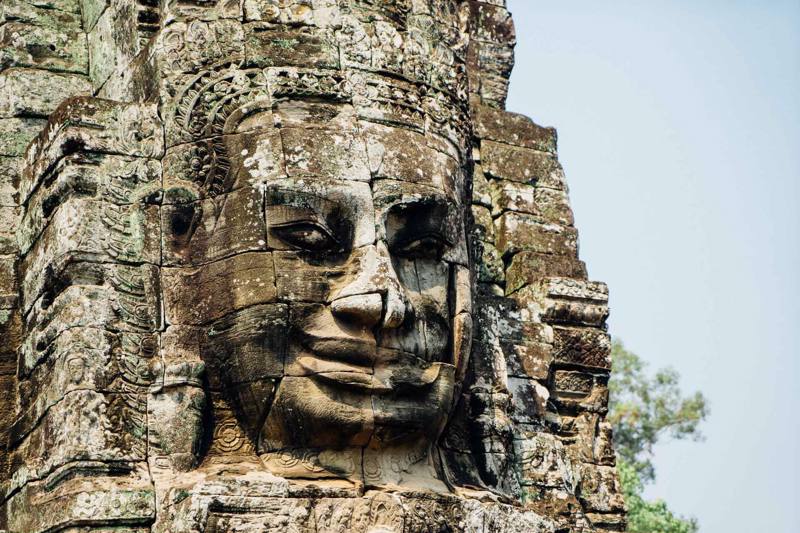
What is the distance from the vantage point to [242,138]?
10.9 metres

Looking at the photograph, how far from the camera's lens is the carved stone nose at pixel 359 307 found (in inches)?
409

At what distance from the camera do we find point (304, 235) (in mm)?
10578

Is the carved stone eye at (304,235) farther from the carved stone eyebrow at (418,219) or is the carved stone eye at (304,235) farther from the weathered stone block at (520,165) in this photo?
the weathered stone block at (520,165)

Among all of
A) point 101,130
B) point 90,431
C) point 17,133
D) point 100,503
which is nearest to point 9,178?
point 17,133

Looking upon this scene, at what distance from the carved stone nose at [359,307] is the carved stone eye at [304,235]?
404 mm

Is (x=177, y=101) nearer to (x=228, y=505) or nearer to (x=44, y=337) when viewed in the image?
(x=44, y=337)

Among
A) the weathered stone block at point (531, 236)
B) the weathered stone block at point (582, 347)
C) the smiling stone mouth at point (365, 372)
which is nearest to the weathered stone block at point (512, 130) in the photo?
the weathered stone block at point (531, 236)

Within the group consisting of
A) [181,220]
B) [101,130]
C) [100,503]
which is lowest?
[100,503]

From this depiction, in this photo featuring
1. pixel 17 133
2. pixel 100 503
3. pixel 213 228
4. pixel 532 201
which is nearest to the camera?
pixel 100 503

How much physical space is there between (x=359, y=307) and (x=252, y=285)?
0.67 meters

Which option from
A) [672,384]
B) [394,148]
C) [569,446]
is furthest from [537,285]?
[672,384]

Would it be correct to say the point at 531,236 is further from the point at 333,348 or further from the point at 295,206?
the point at 333,348

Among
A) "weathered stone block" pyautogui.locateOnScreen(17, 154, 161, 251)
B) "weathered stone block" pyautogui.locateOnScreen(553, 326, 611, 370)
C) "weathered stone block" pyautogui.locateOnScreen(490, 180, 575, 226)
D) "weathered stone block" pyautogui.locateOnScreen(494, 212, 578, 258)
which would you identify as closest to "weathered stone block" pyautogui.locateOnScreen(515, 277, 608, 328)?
"weathered stone block" pyautogui.locateOnScreen(553, 326, 611, 370)

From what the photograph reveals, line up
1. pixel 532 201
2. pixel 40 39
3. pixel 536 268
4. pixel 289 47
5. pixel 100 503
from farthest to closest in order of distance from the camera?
pixel 532 201
pixel 536 268
pixel 40 39
pixel 289 47
pixel 100 503
